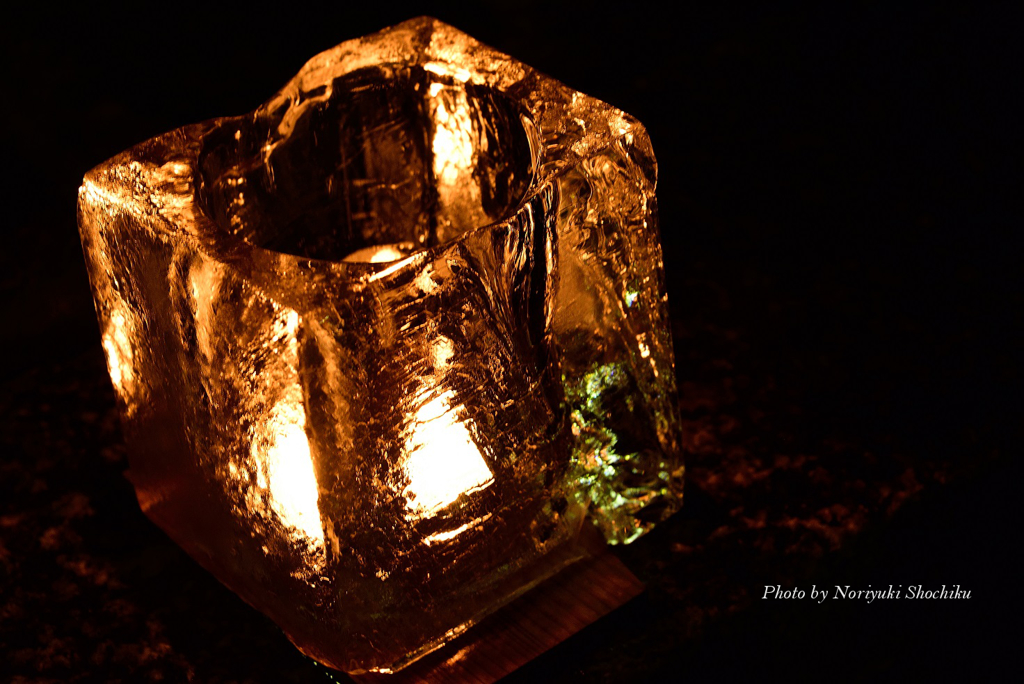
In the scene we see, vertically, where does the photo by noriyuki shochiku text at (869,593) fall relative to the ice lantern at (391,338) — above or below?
below

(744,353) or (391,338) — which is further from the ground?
(391,338)

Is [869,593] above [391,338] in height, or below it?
below

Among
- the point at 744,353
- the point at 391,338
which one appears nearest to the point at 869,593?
the point at 744,353

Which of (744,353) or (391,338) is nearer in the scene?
(391,338)

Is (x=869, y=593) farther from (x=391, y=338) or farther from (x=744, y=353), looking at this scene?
(x=391, y=338)

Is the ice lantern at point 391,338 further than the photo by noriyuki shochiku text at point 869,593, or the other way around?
the photo by noriyuki shochiku text at point 869,593
